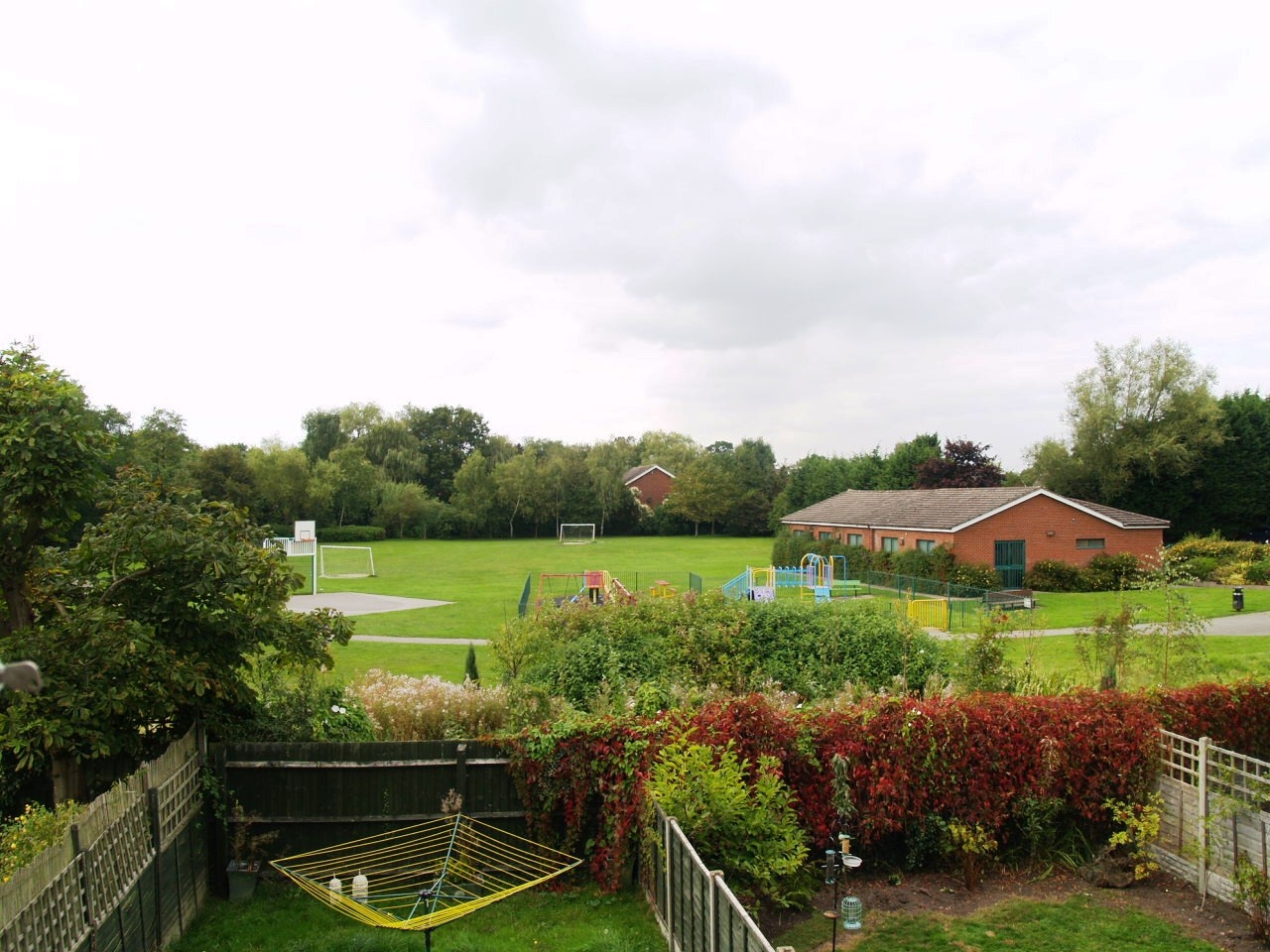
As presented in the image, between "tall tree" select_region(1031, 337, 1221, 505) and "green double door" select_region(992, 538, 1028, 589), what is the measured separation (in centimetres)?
2164

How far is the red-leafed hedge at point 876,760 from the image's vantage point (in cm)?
855

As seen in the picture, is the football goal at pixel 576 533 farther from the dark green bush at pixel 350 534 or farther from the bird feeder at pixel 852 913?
the bird feeder at pixel 852 913

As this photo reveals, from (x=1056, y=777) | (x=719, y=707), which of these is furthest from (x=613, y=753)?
(x=1056, y=777)

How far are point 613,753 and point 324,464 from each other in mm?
70653

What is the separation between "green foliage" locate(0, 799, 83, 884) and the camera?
5.43 meters

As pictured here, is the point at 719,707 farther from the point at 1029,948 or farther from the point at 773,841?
the point at 1029,948

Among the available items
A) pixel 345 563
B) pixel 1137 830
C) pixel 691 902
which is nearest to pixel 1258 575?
pixel 1137 830

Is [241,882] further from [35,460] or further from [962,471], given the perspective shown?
[962,471]

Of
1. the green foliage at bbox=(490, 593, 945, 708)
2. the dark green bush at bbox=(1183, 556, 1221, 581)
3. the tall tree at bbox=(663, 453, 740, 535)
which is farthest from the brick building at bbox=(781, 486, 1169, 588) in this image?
the tall tree at bbox=(663, 453, 740, 535)

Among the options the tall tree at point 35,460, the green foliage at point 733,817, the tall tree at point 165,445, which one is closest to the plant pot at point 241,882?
the tall tree at point 35,460

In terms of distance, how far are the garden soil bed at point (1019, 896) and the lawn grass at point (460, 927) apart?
55.7 inches

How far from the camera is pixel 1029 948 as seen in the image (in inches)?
292

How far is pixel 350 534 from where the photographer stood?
72688 millimetres

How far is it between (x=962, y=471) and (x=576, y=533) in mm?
36927
